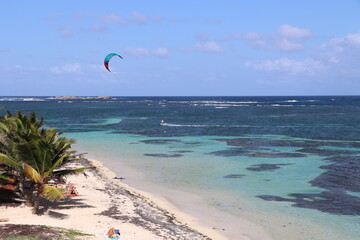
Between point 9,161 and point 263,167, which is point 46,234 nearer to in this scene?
point 9,161

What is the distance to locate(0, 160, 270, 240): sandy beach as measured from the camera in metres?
13.7

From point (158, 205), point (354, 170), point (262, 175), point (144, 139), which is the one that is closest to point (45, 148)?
point (158, 205)

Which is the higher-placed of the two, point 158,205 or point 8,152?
point 8,152

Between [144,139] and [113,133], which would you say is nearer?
[144,139]

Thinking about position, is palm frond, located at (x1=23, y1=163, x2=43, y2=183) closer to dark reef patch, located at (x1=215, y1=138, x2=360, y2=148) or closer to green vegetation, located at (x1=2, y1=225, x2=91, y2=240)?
green vegetation, located at (x1=2, y1=225, x2=91, y2=240)

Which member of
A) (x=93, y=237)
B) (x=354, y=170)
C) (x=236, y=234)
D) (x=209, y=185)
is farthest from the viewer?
(x=354, y=170)

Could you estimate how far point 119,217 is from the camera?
605 inches

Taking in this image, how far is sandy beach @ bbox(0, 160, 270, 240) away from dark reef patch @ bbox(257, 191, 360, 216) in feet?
15.2

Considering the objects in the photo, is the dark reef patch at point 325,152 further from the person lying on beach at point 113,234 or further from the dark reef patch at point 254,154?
the person lying on beach at point 113,234

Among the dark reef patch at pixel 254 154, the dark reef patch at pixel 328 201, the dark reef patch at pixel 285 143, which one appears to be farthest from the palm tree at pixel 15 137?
the dark reef patch at pixel 285 143

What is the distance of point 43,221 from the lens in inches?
549

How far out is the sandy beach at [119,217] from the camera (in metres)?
13.7

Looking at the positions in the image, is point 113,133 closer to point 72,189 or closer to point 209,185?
point 209,185

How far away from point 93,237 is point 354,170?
69.5ft
